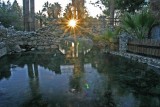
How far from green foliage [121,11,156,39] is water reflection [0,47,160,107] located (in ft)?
14.4

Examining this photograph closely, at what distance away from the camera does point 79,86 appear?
27.3ft

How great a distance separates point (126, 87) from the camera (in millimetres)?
8281

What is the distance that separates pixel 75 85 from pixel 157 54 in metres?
6.30

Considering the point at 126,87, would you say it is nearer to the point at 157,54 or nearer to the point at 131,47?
the point at 157,54

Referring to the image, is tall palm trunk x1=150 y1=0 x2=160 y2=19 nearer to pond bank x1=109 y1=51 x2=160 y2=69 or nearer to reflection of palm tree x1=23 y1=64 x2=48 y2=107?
pond bank x1=109 y1=51 x2=160 y2=69

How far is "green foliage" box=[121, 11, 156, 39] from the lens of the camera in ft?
52.3

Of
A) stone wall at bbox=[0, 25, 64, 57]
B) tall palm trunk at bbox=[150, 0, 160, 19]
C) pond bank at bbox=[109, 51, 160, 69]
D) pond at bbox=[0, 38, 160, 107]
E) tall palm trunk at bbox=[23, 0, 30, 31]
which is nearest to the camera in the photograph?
pond at bbox=[0, 38, 160, 107]

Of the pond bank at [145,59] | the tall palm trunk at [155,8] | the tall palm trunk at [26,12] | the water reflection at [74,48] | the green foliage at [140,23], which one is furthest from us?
the tall palm trunk at [26,12]

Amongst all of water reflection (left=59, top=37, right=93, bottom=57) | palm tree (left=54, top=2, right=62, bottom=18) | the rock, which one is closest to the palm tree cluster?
palm tree (left=54, top=2, right=62, bottom=18)

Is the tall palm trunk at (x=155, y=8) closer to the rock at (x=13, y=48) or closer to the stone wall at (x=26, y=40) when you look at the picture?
the stone wall at (x=26, y=40)

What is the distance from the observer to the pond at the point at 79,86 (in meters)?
6.66

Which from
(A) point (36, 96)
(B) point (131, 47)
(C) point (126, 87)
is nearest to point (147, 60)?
(B) point (131, 47)

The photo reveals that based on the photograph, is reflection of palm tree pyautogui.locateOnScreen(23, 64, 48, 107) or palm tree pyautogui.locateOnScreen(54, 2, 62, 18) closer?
reflection of palm tree pyautogui.locateOnScreen(23, 64, 48, 107)

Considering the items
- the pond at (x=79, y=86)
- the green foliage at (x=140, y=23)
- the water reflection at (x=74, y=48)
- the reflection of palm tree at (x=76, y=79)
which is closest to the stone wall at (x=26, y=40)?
the water reflection at (x=74, y=48)
